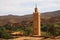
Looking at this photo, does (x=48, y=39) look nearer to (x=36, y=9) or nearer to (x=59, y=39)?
(x=59, y=39)

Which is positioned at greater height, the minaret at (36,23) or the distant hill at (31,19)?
the minaret at (36,23)

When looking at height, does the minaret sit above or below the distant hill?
above

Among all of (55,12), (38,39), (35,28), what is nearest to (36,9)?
(35,28)

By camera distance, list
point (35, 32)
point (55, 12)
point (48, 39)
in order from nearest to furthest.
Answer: point (48, 39), point (35, 32), point (55, 12)

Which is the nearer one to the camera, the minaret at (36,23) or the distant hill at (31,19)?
the minaret at (36,23)

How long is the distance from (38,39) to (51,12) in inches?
2693

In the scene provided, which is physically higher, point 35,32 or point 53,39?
point 53,39

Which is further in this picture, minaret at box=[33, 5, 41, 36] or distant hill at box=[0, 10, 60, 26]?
distant hill at box=[0, 10, 60, 26]

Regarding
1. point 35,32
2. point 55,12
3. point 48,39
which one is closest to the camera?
point 48,39

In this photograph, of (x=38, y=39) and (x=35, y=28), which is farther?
(x=35, y=28)

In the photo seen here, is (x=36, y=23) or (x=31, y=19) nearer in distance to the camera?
(x=36, y=23)

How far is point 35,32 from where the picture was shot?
50.2 ft

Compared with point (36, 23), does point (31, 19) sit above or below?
below

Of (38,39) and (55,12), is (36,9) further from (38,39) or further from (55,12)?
(55,12)
